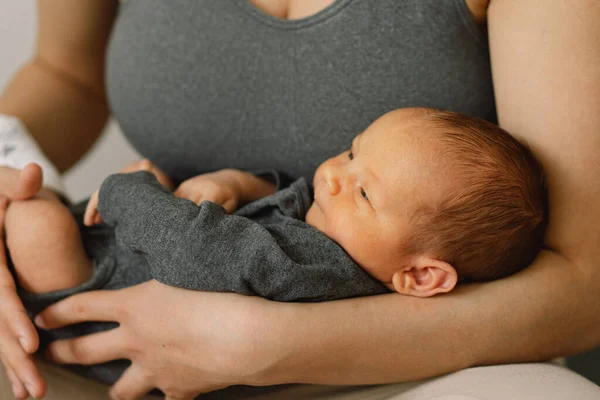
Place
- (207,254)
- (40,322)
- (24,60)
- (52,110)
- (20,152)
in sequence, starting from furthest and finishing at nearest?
(24,60)
(52,110)
(20,152)
(40,322)
(207,254)

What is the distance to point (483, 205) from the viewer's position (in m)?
0.70

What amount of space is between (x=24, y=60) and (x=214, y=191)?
125 centimetres

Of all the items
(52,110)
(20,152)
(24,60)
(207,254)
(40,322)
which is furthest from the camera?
(24,60)

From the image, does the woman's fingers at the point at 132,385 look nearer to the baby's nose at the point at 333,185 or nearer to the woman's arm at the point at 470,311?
the woman's arm at the point at 470,311

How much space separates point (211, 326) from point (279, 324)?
0.26 feet

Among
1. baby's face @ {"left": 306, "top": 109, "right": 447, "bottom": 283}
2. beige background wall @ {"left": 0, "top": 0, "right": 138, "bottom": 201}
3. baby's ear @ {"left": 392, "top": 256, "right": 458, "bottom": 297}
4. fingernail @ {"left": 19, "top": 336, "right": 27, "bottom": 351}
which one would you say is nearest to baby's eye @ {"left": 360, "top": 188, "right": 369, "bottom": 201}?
baby's face @ {"left": 306, "top": 109, "right": 447, "bottom": 283}

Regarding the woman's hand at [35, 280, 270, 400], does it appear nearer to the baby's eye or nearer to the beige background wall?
the baby's eye

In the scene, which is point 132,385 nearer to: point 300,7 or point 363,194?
point 363,194

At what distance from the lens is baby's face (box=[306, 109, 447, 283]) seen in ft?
2.34

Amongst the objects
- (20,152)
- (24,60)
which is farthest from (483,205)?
(24,60)

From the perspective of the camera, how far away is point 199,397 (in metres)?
0.81

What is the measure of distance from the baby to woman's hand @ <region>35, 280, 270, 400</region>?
0.08 feet

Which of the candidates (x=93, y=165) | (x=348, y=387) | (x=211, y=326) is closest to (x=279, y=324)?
(x=211, y=326)

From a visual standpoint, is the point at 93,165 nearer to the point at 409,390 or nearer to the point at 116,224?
the point at 116,224
